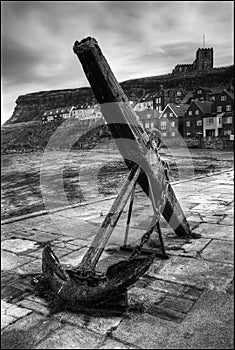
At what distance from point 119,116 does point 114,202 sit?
1.09 m

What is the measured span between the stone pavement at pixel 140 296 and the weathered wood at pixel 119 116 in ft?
3.42

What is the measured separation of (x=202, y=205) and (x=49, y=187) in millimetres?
8192

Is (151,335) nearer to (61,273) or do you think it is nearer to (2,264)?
(61,273)

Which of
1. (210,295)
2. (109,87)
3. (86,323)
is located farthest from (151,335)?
(109,87)

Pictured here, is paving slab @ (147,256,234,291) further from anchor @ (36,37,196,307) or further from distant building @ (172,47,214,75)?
distant building @ (172,47,214,75)

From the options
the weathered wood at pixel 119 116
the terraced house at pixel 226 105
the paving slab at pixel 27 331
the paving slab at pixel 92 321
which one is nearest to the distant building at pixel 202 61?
the terraced house at pixel 226 105

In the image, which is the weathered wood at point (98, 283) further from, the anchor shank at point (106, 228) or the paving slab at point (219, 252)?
the paving slab at point (219, 252)

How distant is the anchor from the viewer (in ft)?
10.6

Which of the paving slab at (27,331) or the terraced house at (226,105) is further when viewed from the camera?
the paving slab at (27,331)

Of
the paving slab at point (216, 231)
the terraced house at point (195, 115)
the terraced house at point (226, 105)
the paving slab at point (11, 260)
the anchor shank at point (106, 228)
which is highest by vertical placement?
the terraced house at point (195, 115)

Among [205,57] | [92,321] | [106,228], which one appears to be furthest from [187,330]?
[205,57]

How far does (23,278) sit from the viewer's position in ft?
14.2

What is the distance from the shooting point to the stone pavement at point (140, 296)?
9.64 ft

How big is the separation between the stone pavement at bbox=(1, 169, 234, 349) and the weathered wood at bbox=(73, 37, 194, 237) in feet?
3.42
